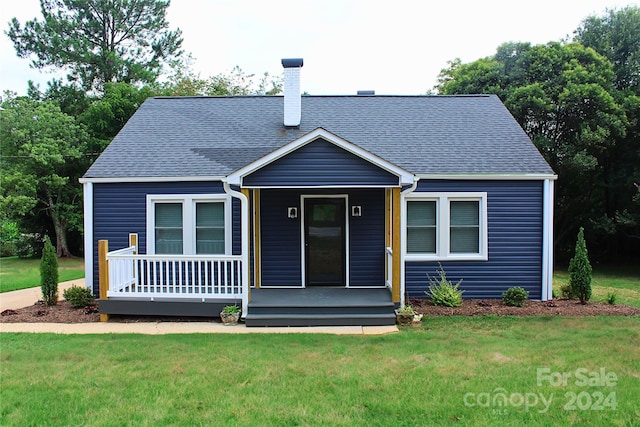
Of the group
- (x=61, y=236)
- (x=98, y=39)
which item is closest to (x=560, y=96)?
(x=61, y=236)

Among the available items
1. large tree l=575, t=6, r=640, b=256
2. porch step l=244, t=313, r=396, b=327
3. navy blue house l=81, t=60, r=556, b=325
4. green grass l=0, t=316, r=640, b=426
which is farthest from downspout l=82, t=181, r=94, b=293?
large tree l=575, t=6, r=640, b=256

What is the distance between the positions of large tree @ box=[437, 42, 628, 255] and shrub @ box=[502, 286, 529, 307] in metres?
10.2

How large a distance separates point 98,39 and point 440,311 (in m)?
27.7

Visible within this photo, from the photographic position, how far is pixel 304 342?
6793 mm

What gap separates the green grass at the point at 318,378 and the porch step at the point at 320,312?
817 millimetres

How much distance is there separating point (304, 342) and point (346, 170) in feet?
10.5

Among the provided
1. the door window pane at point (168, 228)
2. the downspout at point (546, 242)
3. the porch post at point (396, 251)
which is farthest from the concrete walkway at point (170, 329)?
the downspout at point (546, 242)

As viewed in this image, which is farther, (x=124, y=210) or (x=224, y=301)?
(x=124, y=210)

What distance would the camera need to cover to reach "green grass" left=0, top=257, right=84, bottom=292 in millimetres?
13039

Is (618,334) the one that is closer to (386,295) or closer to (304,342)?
(386,295)

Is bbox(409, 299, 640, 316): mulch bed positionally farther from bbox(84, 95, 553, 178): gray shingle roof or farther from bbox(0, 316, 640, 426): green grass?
bbox(84, 95, 553, 178): gray shingle roof

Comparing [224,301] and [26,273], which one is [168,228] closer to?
[224,301]

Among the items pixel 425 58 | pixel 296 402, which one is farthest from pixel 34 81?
pixel 296 402

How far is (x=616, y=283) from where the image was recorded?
50.3 ft
